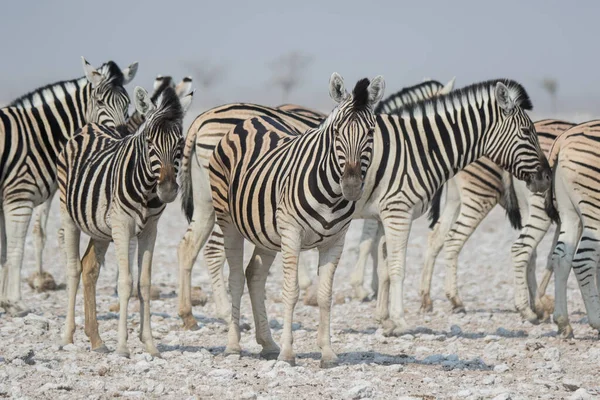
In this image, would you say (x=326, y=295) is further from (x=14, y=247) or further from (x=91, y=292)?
(x=14, y=247)

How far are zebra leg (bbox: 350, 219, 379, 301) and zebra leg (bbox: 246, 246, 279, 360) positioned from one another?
192 inches

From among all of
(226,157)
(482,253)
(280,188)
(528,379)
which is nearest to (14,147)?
(226,157)

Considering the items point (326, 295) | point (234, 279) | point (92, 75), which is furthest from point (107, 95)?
point (326, 295)

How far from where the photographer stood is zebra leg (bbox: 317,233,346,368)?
785 centimetres

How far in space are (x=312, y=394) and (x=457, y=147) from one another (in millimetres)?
4562

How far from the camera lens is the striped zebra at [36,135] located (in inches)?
425

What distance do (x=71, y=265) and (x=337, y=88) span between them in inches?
121

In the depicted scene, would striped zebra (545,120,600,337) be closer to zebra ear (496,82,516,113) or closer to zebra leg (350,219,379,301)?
zebra ear (496,82,516,113)

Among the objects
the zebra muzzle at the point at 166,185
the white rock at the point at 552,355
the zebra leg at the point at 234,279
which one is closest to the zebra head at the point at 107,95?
the zebra leg at the point at 234,279

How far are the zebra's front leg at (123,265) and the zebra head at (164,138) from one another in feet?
1.80

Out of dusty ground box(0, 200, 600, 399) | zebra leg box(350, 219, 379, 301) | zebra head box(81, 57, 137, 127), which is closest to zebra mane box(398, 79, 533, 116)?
dusty ground box(0, 200, 600, 399)

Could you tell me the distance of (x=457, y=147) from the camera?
10.5m

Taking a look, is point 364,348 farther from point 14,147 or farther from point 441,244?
point 14,147

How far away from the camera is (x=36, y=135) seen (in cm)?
1125
